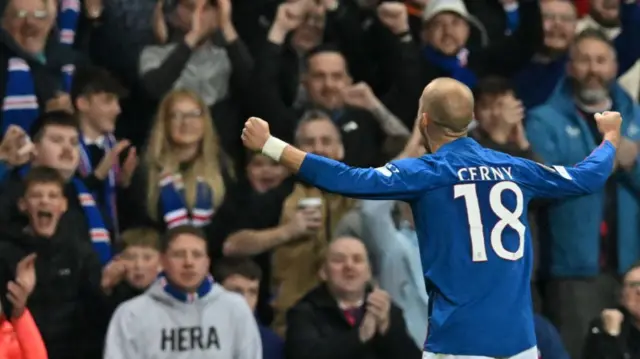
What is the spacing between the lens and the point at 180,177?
340 inches

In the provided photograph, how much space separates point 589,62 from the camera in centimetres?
901

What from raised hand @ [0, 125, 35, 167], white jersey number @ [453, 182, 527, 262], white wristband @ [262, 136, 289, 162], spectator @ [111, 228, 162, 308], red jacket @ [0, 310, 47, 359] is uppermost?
raised hand @ [0, 125, 35, 167]

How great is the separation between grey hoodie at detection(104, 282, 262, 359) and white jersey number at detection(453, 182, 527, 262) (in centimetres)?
249

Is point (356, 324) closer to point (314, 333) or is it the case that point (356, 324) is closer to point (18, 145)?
point (314, 333)

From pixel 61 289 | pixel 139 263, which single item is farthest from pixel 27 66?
pixel 61 289

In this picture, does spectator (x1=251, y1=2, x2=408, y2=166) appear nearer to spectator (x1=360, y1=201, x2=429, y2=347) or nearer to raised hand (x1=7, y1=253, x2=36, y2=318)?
spectator (x1=360, y1=201, x2=429, y2=347)

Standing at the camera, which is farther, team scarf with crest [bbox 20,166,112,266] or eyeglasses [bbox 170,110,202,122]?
eyeglasses [bbox 170,110,202,122]

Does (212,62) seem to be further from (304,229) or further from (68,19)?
(304,229)

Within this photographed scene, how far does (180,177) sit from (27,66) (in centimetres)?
113

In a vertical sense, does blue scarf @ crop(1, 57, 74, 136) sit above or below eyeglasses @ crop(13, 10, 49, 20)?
below

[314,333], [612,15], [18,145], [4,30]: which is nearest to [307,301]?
[314,333]

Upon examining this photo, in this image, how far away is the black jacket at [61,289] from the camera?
25.9 ft

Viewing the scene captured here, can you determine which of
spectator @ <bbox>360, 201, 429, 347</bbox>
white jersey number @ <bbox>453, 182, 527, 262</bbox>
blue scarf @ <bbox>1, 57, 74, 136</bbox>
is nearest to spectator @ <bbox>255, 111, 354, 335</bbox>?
spectator @ <bbox>360, 201, 429, 347</bbox>

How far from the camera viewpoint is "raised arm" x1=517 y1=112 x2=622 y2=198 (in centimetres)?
584
